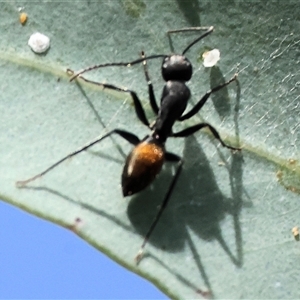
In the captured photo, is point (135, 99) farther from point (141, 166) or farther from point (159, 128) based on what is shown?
point (141, 166)

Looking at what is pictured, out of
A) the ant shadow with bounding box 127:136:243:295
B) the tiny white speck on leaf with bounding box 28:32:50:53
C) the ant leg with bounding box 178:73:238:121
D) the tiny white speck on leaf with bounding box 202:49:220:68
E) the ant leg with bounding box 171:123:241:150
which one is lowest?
the ant shadow with bounding box 127:136:243:295

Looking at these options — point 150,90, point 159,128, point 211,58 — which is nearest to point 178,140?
point 159,128

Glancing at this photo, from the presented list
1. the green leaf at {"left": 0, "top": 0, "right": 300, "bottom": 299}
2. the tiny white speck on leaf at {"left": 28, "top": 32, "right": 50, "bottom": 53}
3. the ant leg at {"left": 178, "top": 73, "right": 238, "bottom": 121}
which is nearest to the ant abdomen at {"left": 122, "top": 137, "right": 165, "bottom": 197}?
the green leaf at {"left": 0, "top": 0, "right": 300, "bottom": 299}

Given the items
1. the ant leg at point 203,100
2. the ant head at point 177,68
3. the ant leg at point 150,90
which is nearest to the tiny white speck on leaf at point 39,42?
the ant leg at point 150,90

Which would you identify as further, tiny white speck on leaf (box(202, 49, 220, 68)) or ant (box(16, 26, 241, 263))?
tiny white speck on leaf (box(202, 49, 220, 68))

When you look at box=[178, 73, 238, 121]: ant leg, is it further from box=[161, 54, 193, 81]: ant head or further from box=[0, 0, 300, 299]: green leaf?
box=[161, 54, 193, 81]: ant head

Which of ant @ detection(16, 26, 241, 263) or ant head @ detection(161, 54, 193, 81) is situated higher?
ant head @ detection(161, 54, 193, 81)
